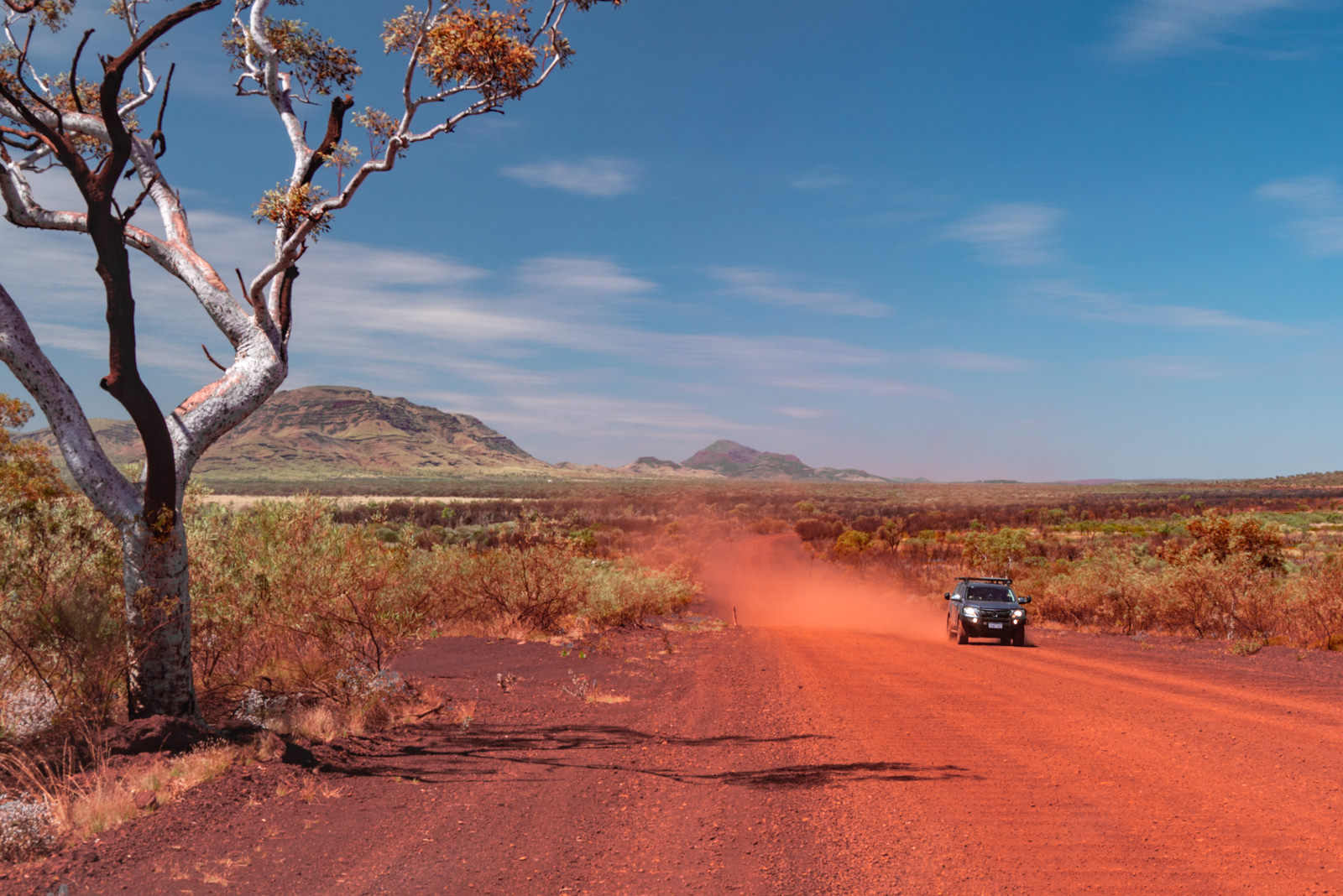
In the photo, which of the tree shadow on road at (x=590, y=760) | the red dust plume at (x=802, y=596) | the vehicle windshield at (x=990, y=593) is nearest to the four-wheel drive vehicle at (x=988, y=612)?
the vehicle windshield at (x=990, y=593)

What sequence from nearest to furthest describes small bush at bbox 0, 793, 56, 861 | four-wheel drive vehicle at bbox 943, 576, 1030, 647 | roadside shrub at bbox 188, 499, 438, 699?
small bush at bbox 0, 793, 56, 861
roadside shrub at bbox 188, 499, 438, 699
four-wheel drive vehicle at bbox 943, 576, 1030, 647

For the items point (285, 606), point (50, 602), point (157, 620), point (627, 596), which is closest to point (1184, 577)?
point (627, 596)

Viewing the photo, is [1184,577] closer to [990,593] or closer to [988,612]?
[990,593]

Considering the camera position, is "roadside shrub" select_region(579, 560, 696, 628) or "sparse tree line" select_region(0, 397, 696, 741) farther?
"roadside shrub" select_region(579, 560, 696, 628)

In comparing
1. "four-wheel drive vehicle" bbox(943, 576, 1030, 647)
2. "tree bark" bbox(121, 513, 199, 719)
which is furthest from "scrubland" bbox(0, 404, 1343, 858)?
"four-wheel drive vehicle" bbox(943, 576, 1030, 647)

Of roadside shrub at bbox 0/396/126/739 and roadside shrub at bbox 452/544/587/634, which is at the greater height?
roadside shrub at bbox 0/396/126/739

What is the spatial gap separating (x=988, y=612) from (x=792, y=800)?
46.8ft

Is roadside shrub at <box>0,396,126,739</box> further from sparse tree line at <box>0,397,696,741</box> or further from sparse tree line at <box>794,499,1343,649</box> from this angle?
sparse tree line at <box>794,499,1343,649</box>

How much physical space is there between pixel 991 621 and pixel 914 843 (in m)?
14.8

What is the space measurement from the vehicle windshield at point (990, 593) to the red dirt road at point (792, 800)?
7444 mm

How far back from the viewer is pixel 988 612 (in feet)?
64.3

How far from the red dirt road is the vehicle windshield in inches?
293

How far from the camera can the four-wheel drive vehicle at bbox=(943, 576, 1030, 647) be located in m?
19.4

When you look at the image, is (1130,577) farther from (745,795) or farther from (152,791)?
(152,791)
